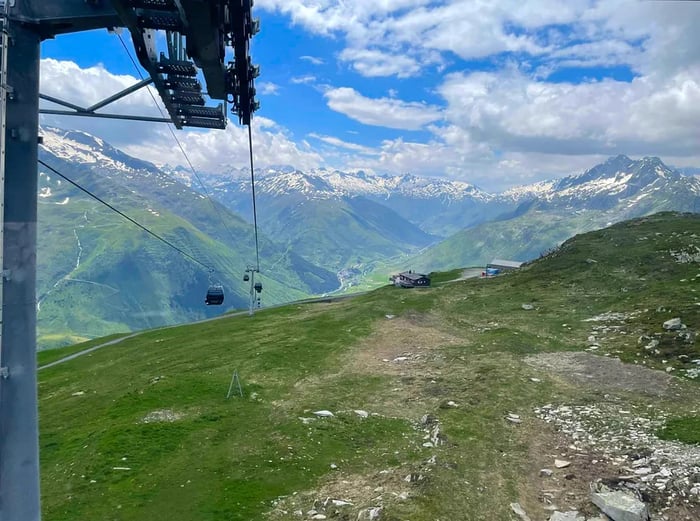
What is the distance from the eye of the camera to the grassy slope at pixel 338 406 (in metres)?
18.7

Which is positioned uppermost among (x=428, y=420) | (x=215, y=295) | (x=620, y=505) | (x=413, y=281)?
(x=215, y=295)

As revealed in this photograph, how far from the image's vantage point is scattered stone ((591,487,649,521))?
15.0 metres

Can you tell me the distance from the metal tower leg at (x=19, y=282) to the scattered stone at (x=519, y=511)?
15746 millimetres

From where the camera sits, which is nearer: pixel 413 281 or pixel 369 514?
pixel 369 514

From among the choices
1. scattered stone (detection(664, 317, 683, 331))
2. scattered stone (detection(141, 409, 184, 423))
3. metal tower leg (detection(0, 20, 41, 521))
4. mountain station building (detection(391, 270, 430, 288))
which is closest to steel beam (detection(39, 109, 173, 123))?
metal tower leg (detection(0, 20, 41, 521))

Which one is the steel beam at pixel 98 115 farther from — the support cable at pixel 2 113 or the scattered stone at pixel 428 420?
the scattered stone at pixel 428 420

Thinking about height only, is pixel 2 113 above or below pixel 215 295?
above

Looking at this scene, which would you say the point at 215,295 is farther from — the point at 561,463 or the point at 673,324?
the point at 673,324

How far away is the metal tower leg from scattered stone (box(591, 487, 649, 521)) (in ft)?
60.1

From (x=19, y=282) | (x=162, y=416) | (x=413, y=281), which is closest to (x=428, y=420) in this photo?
(x=162, y=416)

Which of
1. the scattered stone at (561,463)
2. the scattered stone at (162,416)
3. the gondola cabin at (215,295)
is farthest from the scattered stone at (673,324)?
the gondola cabin at (215,295)

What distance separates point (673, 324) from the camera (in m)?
35.2

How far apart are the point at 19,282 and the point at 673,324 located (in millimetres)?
42112

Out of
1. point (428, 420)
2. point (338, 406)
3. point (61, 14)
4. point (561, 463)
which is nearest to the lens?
point (61, 14)
